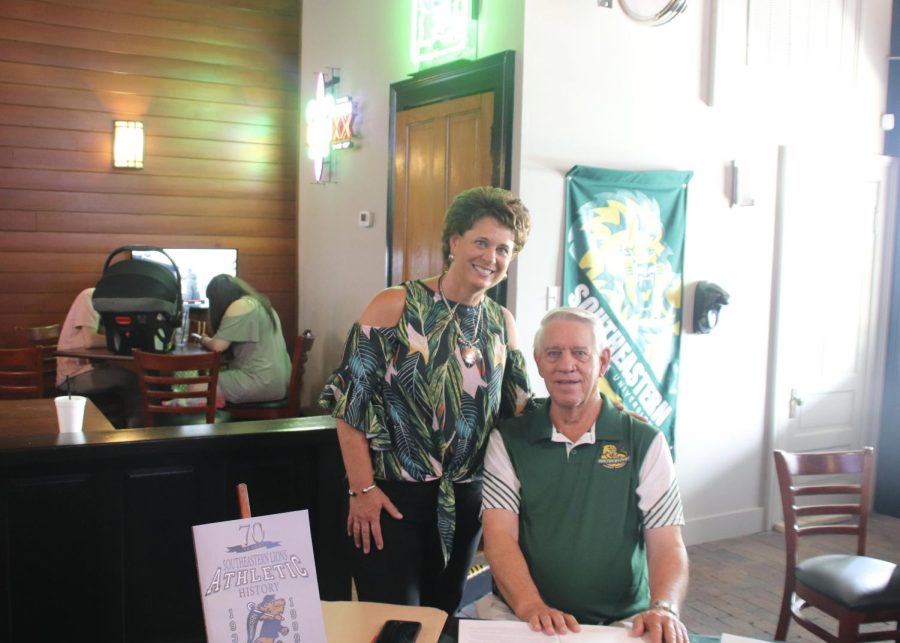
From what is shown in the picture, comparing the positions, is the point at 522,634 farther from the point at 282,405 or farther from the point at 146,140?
the point at 146,140

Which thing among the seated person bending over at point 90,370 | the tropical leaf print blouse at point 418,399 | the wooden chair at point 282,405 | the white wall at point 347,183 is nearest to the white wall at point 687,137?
the white wall at point 347,183

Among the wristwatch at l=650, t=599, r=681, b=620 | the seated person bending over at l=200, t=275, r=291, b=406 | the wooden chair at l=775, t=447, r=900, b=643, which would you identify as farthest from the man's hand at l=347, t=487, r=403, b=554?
the seated person bending over at l=200, t=275, r=291, b=406

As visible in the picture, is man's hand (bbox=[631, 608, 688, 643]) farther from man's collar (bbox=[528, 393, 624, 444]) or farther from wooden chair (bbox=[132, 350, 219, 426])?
wooden chair (bbox=[132, 350, 219, 426])

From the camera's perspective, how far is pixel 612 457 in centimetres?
194

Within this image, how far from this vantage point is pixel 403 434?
2139 millimetres

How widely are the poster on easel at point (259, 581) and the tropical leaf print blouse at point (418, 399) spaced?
0.84m

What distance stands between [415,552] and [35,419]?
2074mm

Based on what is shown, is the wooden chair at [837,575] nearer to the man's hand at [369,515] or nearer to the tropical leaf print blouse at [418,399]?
the tropical leaf print blouse at [418,399]

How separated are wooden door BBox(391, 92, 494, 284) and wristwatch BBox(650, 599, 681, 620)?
2614 millimetres

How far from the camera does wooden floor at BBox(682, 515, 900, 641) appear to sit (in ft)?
11.6

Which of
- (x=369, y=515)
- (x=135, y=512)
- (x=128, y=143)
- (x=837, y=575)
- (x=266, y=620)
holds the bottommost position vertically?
(x=837, y=575)

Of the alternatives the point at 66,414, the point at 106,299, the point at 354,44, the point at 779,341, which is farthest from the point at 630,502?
the point at 354,44

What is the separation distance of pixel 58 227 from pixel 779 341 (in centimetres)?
483

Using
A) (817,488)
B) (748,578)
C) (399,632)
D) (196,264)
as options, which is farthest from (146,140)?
(399,632)
